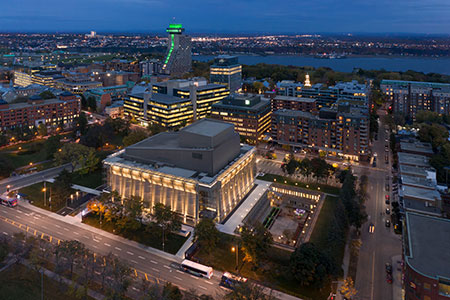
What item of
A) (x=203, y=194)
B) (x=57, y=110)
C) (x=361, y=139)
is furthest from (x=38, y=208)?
(x=361, y=139)

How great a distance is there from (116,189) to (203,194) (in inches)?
829

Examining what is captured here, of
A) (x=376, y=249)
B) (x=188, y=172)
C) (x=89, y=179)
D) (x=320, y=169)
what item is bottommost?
(x=376, y=249)

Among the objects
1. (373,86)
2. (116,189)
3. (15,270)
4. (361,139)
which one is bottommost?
(15,270)

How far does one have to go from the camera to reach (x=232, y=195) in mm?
66812

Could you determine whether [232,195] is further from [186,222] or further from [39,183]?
[39,183]

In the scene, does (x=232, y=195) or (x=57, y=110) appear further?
(x=57, y=110)

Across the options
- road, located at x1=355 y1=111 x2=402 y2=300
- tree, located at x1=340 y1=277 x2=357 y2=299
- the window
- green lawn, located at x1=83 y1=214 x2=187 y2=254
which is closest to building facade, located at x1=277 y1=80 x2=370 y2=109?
road, located at x1=355 y1=111 x2=402 y2=300

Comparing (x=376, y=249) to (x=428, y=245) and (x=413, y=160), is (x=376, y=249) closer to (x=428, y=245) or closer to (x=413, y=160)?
(x=428, y=245)

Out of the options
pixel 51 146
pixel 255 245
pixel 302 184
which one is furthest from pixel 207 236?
pixel 51 146

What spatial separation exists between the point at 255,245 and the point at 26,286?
33.3 metres

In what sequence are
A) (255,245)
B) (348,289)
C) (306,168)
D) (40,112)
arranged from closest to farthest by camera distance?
(348,289) < (255,245) < (306,168) < (40,112)

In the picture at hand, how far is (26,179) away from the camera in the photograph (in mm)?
77625

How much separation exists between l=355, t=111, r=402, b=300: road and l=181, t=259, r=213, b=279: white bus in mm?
21256

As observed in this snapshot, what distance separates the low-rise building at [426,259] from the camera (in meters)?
37.2
